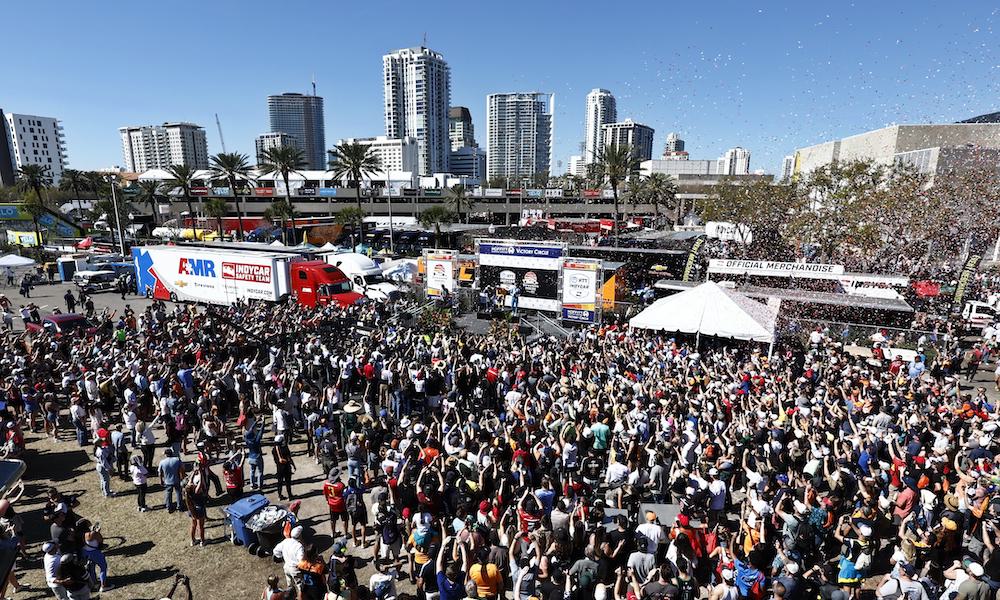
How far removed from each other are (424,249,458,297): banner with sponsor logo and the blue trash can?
17747mm

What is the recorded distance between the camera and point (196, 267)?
2731 cm

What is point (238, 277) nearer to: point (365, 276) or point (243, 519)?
point (365, 276)

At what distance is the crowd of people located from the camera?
6395mm

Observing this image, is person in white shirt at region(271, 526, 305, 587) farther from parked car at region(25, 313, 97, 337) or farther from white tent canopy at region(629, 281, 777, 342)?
parked car at region(25, 313, 97, 337)

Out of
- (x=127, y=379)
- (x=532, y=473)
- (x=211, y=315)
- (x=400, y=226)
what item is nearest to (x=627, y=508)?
(x=532, y=473)

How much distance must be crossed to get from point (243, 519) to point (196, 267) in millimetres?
23224

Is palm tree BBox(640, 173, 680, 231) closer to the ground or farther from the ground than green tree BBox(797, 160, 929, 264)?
farther from the ground

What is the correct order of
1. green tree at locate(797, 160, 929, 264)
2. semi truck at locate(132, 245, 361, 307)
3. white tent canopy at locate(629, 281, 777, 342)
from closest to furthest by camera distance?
white tent canopy at locate(629, 281, 777, 342) < semi truck at locate(132, 245, 361, 307) < green tree at locate(797, 160, 929, 264)

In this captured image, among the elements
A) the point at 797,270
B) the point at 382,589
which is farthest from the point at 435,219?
the point at 382,589

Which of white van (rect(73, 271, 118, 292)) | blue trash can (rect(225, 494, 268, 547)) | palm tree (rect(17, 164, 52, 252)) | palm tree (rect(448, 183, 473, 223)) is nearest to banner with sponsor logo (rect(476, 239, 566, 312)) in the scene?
blue trash can (rect(225, 494, 268, 547))

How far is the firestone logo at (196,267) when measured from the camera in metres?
26.8

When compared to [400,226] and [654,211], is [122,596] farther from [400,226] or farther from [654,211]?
[654,211]

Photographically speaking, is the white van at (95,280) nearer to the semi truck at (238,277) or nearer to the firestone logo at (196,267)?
the semi truck at (238,277)

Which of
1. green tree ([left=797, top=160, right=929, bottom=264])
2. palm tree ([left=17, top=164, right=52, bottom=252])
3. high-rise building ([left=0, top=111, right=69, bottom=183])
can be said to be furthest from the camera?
high-rise building ([left=0, top=111, right=69, bottom=183])
